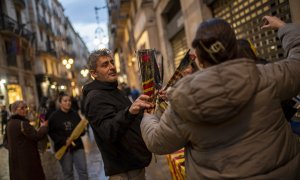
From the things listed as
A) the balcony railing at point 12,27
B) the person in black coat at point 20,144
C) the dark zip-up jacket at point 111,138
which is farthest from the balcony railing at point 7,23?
the dark zip-up jacket at point 111,138

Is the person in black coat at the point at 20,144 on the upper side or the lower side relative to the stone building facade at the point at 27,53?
lower

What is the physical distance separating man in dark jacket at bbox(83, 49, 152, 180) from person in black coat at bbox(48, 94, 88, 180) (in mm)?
2915

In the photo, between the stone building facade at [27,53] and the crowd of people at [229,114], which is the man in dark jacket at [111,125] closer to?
the crowd of people at [229,114]

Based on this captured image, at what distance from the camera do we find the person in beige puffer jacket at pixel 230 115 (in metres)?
1.63

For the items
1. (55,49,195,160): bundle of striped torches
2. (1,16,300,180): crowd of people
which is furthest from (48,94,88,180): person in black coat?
(1,16,300,180): crowd of people

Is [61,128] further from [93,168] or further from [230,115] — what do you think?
[230,115]

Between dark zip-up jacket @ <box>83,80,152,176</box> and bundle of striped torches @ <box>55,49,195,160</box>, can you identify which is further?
dark zip-up jacket @ <box>83,80,152,176</box>

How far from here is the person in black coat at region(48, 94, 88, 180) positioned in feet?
18.9

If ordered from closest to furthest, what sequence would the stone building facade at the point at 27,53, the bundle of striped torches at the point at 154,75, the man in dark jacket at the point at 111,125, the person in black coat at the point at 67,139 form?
1. the bundle of striped torches at the point at 154,75
2. the man in dark jacket at the point at 111,125
3. the person in black coat at the point at 67,139
4. the stone building facade at the point at 27,53

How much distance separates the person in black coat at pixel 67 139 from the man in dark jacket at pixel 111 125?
291 cm

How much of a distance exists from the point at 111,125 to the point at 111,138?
0.11 metres

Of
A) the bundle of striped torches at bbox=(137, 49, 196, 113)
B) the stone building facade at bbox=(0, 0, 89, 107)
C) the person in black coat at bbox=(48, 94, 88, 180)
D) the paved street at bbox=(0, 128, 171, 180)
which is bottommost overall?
the paved street at bbox=(0, 128, 171, 180)

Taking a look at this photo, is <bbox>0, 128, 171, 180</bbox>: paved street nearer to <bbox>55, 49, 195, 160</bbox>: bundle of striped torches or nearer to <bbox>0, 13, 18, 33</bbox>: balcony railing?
<bbox>55, 49, 195, 160</bbox>: bundle of striped torches

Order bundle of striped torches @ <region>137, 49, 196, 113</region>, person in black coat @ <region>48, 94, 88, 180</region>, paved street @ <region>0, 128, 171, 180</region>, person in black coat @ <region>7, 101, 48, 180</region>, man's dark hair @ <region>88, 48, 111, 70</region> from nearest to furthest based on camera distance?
bundle of striped torches @ <region>137, 49, 196, 113</region>
man's dark hair @ <region>88, 48, 111, 70</region>
person in black coat @ <region>7, 101, 48, 180</region>
person in black coat @ <region>48, 94, 88, 180</region>
paved street @ <region>0, 128, 171, 180</region>
